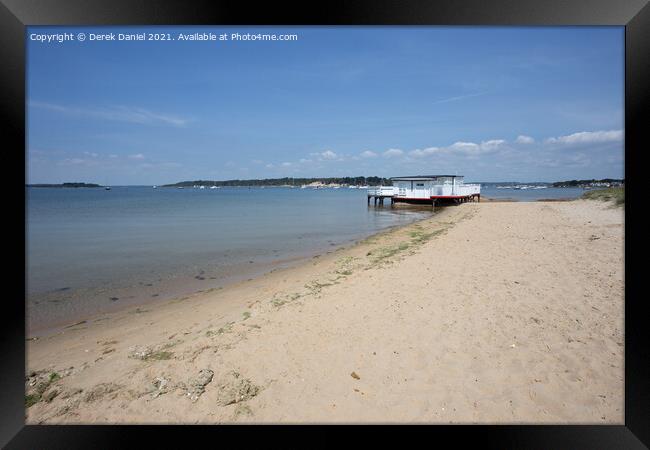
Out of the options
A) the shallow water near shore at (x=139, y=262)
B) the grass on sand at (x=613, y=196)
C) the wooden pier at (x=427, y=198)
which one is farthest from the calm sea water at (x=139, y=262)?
the wooden pier at (x=427, y=198)

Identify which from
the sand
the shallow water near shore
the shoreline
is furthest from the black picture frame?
the shoreline

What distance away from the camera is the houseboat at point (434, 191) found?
113 ft

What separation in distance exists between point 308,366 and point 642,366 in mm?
2604

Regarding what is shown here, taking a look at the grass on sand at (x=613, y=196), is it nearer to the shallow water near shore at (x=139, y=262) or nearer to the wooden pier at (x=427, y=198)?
the wooden pier at (x=427, y=198)

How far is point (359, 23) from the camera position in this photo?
2346 mm

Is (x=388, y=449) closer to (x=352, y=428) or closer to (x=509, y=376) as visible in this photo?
(x=352, y=428)

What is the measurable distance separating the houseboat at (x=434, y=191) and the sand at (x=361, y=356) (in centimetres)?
2922

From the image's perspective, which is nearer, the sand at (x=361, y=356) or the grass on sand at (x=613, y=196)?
the sand at (x=361, y=356)

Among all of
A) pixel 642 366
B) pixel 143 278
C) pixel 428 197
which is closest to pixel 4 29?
pixel 642 366

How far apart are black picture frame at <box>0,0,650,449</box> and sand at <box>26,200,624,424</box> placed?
376 millimetres

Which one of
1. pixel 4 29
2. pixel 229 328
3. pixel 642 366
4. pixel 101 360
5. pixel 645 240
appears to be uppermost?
pixel 4 29

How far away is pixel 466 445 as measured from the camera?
2.15 m

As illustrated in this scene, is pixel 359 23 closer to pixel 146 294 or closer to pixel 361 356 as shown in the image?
pixel 361 356

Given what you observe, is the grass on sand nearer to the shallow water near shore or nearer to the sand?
the shallow water near shore
